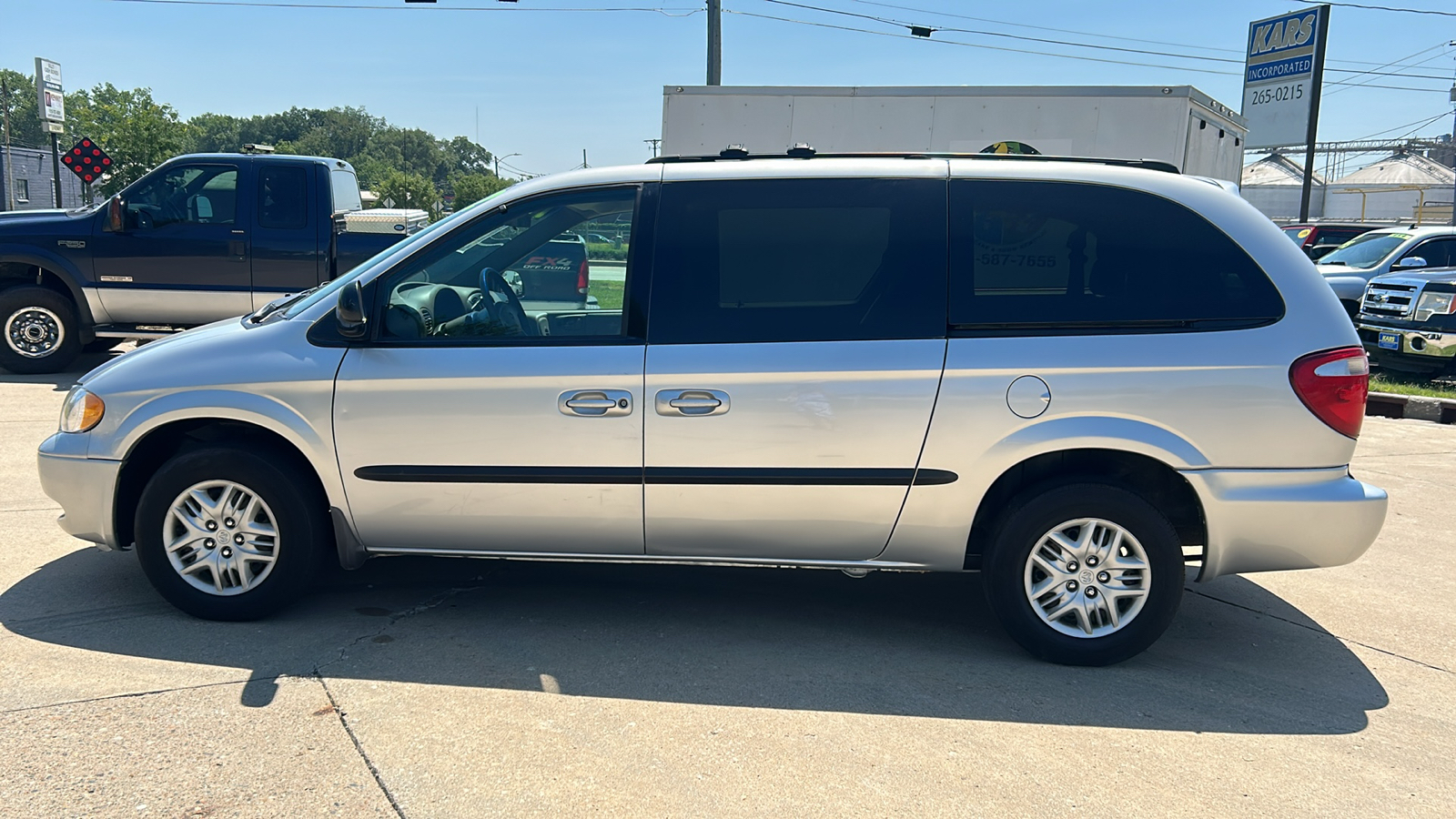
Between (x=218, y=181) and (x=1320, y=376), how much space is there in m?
10.3

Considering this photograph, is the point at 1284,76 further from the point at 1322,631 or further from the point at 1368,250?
the point at 1322,631

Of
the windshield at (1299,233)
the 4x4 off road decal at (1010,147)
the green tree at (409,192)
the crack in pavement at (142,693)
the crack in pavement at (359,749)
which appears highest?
the green tree at (409,192)

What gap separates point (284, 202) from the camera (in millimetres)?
10867

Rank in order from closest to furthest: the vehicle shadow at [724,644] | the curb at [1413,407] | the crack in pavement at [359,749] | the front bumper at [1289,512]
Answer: the crack in pavement at [359,749], the vehicle shadow at [724,644], the front bumper at [1289,512], the curb at [1413,407]

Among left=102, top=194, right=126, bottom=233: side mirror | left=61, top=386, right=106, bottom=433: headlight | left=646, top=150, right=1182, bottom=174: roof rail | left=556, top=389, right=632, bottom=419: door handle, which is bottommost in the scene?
left=61, top=386, right=106, bottom=433: headlight

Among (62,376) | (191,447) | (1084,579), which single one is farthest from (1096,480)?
(62,376)

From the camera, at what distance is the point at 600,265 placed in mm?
4402

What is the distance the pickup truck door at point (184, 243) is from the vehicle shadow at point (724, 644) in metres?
6.39

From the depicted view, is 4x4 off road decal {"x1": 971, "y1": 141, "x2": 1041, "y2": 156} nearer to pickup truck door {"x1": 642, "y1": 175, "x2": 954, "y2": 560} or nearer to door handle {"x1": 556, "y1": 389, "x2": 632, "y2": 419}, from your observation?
pickup truck door {"x1": 642, "y1": 175, "x2": 954, "y2": 560}

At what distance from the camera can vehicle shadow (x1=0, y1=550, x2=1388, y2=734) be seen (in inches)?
152

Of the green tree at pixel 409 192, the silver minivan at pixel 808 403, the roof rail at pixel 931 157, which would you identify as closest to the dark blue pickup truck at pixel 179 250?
the silver minivan at pixel 808 403

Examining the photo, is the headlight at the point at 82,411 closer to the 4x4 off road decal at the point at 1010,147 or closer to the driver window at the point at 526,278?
the driver window at the point at 526,278

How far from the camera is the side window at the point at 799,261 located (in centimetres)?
408

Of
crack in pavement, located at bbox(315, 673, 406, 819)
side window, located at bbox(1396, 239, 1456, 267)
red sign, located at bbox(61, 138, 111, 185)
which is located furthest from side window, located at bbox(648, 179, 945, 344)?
red sign, located at bbox(61, 138, 111, 185)
